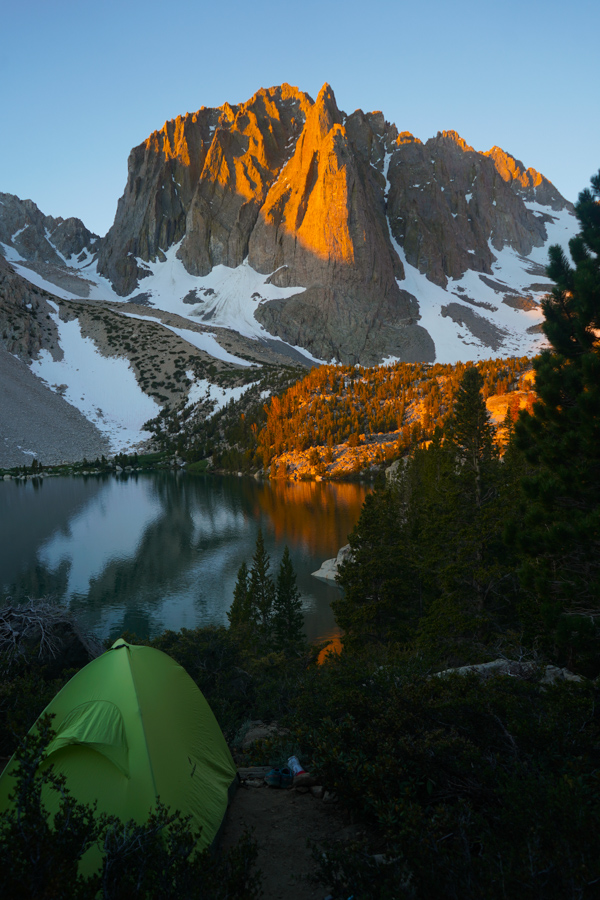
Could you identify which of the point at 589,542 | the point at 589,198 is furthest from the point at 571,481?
the point at 589,198

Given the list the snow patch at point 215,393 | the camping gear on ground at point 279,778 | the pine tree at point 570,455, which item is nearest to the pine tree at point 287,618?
the pine tree at point 570,455

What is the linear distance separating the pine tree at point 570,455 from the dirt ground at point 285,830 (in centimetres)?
505

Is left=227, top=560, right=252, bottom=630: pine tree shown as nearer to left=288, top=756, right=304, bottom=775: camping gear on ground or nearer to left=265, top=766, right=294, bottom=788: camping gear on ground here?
left=288, top=756, right=304, bottom=775: camping gear on ground

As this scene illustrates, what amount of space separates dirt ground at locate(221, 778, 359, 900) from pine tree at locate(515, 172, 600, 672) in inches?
199

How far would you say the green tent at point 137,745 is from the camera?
20.0 feet

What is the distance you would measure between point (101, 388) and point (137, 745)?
11833cm

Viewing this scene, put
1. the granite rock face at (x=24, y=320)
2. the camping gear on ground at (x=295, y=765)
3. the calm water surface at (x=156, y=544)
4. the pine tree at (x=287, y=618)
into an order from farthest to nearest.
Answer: the granite rock face at (x=24, y=320)
the calm water surface at (x=156, y=544)
the pine tree at (x=287, y=618)
the camping gear on ground at (x=295, y=765)

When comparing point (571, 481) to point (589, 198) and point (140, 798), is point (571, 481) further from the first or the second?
point (140, 798)

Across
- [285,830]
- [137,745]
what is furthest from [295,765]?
[137,745]

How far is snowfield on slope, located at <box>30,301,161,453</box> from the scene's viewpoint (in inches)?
4240

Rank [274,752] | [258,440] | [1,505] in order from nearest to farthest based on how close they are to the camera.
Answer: [274,752], [1,505], [258,440]

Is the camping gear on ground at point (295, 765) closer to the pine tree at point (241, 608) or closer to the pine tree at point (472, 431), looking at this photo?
the pine tree at point (472, 431)

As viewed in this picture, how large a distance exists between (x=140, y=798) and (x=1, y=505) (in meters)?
59.2

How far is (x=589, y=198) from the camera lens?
395 inches
